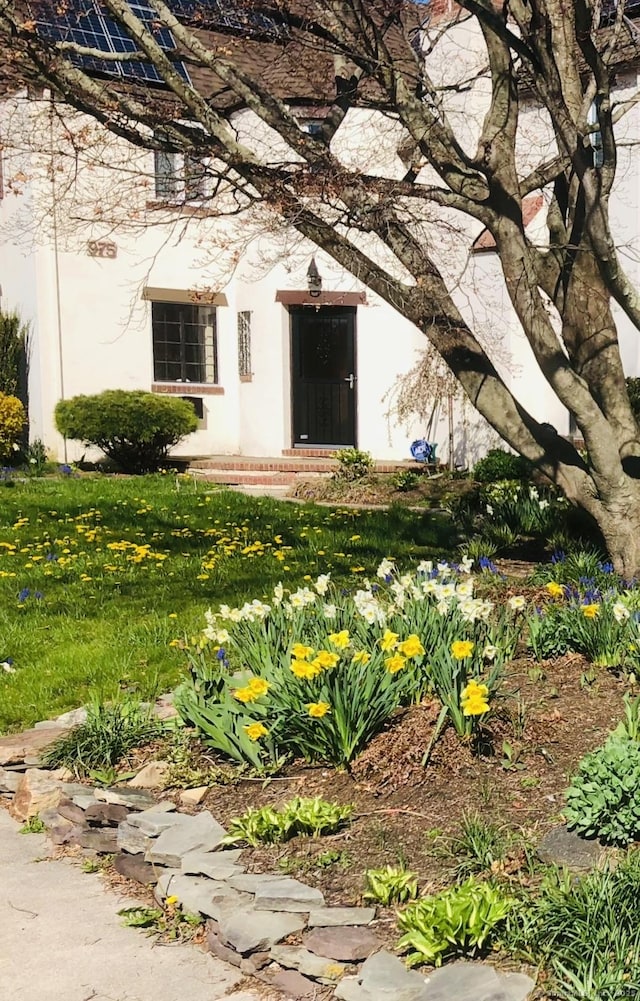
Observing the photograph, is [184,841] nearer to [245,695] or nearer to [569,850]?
[245,695]

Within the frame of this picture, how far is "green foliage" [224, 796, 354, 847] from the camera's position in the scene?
3568 millimetres

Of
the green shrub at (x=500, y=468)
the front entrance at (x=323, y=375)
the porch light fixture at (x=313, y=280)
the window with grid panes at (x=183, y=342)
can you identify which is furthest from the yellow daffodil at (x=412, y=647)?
the window with grid panes at (x=183, y=342)

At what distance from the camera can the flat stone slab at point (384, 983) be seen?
268 centimetres

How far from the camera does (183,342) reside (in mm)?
18531

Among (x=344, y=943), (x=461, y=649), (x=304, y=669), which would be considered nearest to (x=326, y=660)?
(x=304, y=669)

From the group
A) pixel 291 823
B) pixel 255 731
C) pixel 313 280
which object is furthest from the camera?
pixel 313 280

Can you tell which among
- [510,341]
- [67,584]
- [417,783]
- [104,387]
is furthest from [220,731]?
[104,387]

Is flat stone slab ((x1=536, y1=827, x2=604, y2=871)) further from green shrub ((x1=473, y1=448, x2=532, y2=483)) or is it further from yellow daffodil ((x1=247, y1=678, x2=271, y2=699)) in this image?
green shrub ((x1=473, y1=448, x2=532, y2=483))

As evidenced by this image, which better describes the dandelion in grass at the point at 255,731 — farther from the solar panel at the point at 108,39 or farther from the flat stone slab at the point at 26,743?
the solar panel at the point at 108,39

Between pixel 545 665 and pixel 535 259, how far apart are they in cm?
323

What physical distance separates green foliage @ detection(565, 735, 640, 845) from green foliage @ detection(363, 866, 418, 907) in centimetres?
57

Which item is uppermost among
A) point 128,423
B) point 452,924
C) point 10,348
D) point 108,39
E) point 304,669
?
point 108,39

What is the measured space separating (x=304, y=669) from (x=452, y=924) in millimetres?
1308

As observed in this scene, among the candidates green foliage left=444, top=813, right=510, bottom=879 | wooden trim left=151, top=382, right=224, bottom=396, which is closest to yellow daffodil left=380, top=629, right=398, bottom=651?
green foliage left=444, top=813, right=510, bottom=879
